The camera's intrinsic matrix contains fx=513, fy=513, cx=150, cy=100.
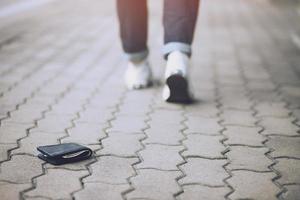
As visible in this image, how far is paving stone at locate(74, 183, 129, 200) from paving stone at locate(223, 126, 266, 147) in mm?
792

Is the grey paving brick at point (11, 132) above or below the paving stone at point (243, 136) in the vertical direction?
above

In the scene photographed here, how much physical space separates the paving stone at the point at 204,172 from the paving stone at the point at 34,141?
697 millimetres

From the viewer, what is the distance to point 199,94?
3.50 meters

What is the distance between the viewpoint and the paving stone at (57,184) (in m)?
1.96

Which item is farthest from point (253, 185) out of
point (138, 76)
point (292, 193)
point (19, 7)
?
point (19, 7)

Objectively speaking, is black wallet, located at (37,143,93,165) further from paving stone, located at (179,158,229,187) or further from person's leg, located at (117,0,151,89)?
person's leg, located at (117,0,151,89)

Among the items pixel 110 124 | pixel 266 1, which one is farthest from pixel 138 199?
pixel 266 1

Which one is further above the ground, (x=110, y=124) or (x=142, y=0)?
(x=142, y=0)

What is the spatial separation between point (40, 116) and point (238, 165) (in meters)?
1.22

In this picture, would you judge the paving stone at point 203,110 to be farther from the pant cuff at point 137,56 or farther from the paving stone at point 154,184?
the paving stone at point 154,184

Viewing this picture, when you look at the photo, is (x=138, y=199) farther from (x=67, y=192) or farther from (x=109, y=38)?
(x=109, y=38)

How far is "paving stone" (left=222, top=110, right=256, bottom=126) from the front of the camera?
9.60 feet

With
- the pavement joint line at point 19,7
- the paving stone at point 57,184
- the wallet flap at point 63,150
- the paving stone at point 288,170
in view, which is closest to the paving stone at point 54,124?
the wallet flap at point 63,150

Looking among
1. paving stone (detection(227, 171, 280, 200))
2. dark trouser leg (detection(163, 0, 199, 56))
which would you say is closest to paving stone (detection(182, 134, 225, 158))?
paving stone (detection(227, 171, 280, 200))
